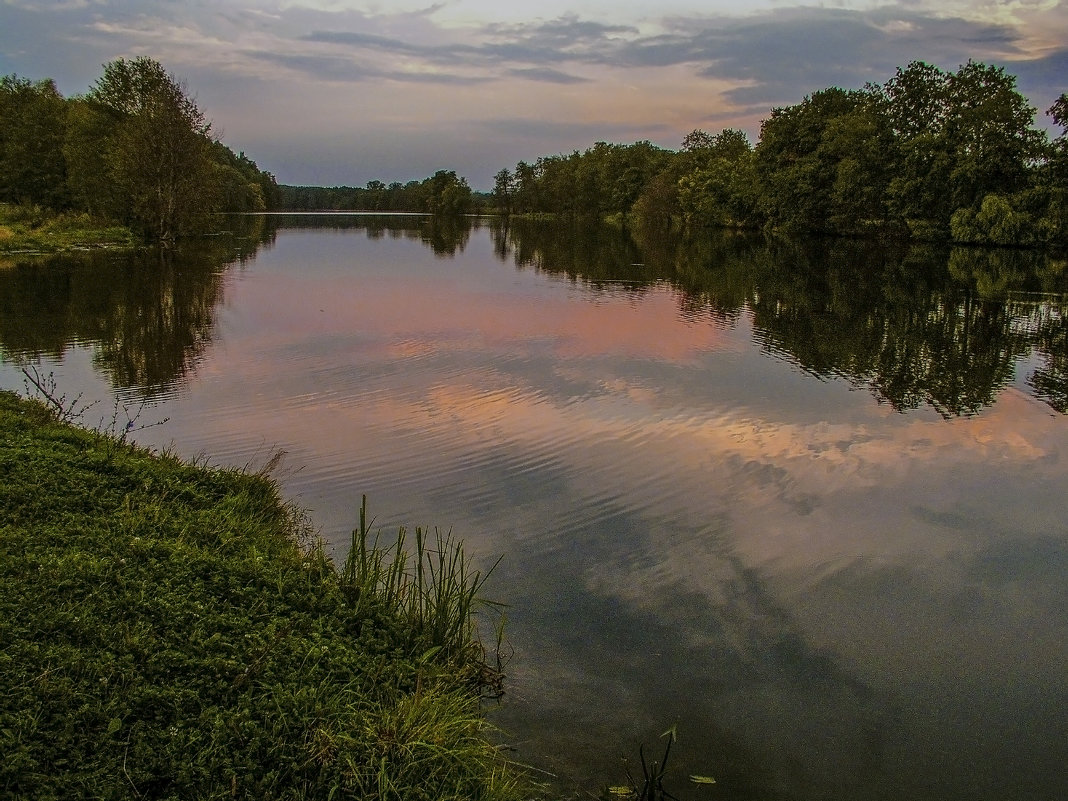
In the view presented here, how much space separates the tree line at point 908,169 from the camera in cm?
5003

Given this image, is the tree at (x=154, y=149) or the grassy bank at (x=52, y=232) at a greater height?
the tree at (x=154, y=149)

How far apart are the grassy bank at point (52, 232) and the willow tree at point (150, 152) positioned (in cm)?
202

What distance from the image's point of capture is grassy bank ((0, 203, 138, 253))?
3631 centimetres

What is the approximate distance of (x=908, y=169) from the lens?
55.7 metres

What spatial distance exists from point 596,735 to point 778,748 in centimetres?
111

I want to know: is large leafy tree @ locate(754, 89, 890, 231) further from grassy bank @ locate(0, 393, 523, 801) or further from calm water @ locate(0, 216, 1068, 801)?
grassy bank @ locate(0, 393, 523, 801)

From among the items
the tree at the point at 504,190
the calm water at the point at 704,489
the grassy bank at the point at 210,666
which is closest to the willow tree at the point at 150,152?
the calm water at the point at 704,489

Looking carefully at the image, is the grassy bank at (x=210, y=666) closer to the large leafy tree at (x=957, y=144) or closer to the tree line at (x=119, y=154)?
the tree line at (x=119, y=154)

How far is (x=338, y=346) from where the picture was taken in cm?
1734

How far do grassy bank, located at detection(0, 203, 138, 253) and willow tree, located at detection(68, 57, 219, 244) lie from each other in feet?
6.64

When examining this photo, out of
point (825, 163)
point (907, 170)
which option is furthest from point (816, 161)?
point (907, 170)

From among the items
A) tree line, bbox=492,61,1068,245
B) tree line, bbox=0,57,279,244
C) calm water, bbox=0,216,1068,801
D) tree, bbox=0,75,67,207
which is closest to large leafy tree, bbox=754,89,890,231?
tree line, bbox=492,61,1068,245

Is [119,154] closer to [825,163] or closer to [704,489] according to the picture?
[704,489]

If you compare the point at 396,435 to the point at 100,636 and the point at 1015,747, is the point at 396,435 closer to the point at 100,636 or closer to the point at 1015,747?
the point at 100,636
